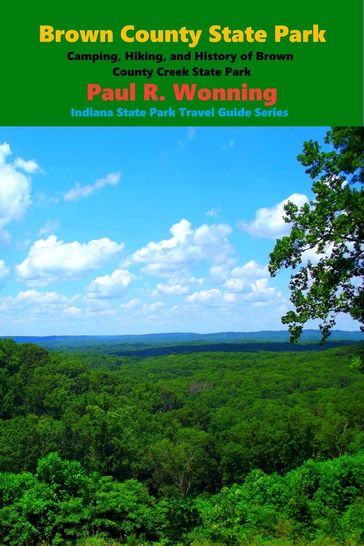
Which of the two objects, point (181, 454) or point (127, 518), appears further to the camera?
point (181, 454)

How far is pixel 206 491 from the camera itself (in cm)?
5491

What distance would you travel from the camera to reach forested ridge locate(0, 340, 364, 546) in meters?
14.6

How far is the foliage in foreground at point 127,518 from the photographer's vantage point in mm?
13523

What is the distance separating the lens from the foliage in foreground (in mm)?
13523

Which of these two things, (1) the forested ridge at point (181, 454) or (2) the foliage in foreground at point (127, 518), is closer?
(2) the foliage in foreground at point (127, 518)

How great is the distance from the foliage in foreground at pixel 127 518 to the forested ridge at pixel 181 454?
0.05 metres

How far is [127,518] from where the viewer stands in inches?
604

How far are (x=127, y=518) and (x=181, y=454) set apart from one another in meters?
42.3

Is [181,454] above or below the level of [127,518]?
below

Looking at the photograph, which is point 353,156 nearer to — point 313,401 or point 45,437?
point 45,437

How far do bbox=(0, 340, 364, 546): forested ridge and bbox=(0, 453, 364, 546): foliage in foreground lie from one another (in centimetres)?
5

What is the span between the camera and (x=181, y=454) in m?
55.7

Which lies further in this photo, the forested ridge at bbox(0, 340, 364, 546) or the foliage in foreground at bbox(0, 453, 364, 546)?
the forested ridge at bbox(0, 340, 364, 546)
